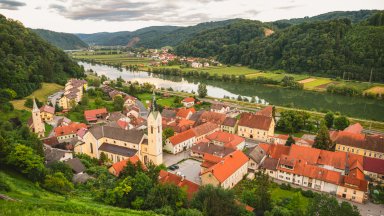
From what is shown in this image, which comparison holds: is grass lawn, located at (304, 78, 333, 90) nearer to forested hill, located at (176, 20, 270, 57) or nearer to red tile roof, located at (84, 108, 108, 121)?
red tile roof, located at (84, 108, 108, 121)

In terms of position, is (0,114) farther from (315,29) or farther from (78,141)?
(315,29)

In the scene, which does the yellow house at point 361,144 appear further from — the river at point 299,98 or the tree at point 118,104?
the tree at point 118,104

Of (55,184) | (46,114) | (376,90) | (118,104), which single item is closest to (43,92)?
(46,114)

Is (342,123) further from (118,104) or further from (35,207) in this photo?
(35,207)

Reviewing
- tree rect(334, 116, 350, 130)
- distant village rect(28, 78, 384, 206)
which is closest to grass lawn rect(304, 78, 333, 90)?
tree rect(334, 116, 350, 130)

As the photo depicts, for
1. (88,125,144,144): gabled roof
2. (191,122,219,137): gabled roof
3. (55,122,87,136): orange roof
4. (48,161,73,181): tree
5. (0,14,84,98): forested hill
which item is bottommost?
(191,122,219,137): gabled roof

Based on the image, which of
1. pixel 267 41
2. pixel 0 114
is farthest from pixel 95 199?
pixel 267 41
